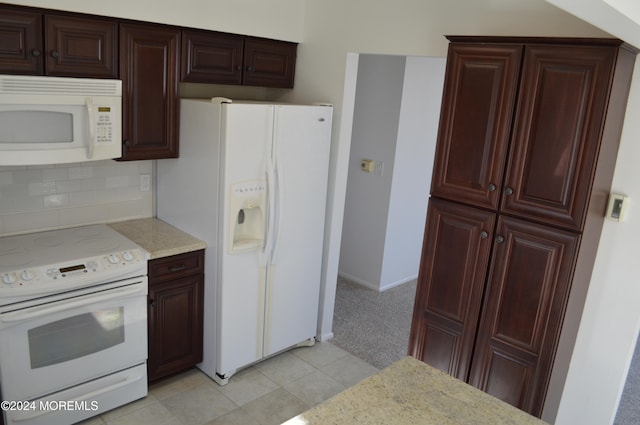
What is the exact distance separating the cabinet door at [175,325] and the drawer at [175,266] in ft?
0.12

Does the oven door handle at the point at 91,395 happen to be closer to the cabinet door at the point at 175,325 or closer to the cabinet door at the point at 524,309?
the cabinet door at the point at 175,325

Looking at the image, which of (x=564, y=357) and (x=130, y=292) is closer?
(x=564, y=357)

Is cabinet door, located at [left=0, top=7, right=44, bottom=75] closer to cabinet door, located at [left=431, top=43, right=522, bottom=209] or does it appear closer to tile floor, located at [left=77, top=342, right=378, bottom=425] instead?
tile floor, located at [left=77, top=342, right=378, bottom=425]

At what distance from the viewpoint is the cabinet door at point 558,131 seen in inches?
83.8

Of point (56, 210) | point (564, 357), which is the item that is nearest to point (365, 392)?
point (564, 357)

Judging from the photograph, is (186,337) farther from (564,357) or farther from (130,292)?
(564,357)

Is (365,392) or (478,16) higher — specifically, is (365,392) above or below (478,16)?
below

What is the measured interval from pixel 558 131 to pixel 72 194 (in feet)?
8.77

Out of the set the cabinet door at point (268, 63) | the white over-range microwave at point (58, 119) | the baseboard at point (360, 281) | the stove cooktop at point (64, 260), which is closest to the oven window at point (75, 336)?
the stove cooktop at point (64, 260)

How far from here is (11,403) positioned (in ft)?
8.20

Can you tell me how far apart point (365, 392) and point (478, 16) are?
208 cm

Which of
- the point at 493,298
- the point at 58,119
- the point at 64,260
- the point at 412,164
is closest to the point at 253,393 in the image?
the point at 64,260

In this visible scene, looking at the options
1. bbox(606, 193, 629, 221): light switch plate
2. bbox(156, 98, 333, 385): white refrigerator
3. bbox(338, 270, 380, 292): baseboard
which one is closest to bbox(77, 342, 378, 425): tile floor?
bbox(156, 98, 333, 385): white refrigerator

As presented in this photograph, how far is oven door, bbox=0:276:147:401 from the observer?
2.47 metres
